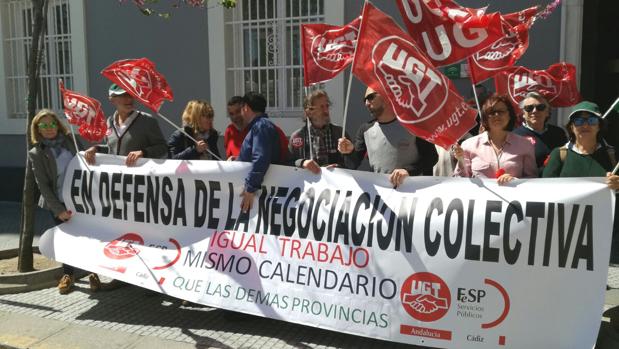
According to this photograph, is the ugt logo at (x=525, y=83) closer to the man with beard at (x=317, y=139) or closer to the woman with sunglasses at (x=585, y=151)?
the woman with sunglasses at (x=585, y=151)

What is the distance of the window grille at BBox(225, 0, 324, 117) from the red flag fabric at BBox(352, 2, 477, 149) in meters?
4.45

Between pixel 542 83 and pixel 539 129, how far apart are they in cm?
77

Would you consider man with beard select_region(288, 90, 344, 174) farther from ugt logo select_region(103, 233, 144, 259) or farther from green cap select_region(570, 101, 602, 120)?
green cap select_region(570, 101, 602, 120)

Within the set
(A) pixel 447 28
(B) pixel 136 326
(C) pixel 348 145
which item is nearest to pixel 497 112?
(A) pixel 447 28

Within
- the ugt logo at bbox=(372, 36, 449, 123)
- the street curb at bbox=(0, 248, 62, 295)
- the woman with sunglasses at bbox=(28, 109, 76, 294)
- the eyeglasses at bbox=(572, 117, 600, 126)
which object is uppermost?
the ugt logo at bbox=(372, 36, 449, 123)

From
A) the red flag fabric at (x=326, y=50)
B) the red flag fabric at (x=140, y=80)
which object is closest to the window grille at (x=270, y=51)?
the red flag fabric at (x=140, y=80)

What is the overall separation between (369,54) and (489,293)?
1739mm

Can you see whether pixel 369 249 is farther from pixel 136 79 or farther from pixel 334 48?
pixel 136 79

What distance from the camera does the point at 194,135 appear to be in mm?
5172

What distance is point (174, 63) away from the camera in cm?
870

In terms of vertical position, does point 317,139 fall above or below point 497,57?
below

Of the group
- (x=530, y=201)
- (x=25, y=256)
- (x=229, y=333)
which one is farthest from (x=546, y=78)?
(x=25, y=256)

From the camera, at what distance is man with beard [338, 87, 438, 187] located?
13.3ft

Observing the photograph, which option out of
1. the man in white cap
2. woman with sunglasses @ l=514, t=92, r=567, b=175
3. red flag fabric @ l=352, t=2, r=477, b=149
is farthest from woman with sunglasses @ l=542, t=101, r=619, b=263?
the man in white cap
